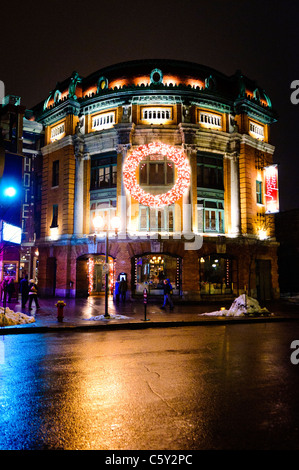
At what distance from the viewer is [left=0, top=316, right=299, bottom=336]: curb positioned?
13.2 meters

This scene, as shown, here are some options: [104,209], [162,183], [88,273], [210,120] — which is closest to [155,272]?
[88,273]

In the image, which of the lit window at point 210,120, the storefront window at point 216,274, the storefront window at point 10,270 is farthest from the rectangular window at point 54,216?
the lit window at point 210,120

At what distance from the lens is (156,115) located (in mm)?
27422

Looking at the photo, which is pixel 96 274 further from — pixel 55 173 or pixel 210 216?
pixel 210 216

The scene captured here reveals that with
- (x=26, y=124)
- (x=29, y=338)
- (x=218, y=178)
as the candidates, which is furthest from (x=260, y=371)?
(x=26, y=124)

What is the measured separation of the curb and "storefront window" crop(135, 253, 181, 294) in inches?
399

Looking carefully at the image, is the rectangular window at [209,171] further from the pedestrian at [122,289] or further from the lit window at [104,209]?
the pedestrian at [122,289]

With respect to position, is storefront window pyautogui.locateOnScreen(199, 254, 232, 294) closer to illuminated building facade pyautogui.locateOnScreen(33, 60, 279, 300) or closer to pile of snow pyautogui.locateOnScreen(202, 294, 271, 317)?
illuminated building facade pyautogui.locateOnScreen(33, 60, 279, 300)

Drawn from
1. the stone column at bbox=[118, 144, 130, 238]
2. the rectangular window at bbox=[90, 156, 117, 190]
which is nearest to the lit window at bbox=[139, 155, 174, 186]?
the stone column at bbox=[118, 144, 130, 238]

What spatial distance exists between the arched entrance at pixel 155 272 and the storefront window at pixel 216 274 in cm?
206

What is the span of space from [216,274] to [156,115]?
13.5 metres

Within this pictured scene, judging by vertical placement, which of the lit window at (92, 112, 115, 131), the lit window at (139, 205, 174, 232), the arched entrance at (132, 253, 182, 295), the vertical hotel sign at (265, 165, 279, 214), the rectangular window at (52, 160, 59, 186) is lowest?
the arched entrance at (132, 253, 182, 295)

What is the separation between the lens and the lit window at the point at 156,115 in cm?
2739
